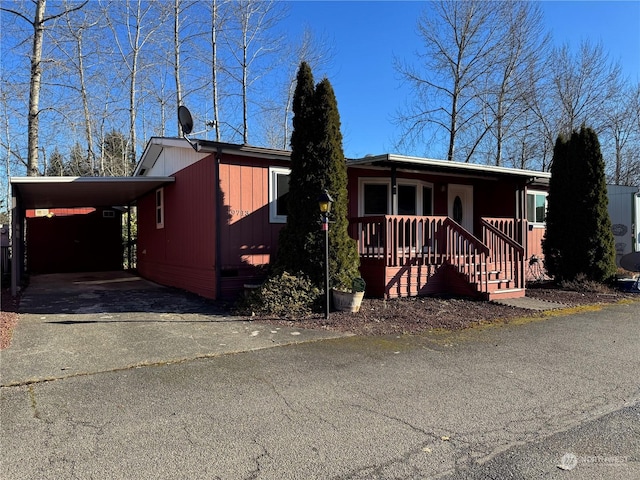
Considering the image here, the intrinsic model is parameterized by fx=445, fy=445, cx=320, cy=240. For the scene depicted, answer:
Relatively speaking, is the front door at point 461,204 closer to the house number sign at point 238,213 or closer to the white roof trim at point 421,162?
the white roof trim at point 421,162

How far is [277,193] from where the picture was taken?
965 centimetres

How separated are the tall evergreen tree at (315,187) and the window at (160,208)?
584cm

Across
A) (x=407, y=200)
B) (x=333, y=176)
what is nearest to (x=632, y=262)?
(x=407, y=200)

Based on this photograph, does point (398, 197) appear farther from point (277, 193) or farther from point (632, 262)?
point (632, 262)

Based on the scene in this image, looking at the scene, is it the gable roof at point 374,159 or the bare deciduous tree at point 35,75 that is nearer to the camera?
the gable roof at point 374,159

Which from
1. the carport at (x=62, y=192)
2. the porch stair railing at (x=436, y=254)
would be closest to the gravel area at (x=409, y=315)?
the porch stair railing at (x=436, y=254)

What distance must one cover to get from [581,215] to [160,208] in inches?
437

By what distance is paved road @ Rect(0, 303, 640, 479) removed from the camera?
8.89ft

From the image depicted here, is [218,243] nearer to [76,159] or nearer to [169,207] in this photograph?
[169,207]

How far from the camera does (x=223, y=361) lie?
4.85m

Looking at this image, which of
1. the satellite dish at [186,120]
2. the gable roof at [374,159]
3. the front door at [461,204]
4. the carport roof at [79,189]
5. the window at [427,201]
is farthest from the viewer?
the front door at [461,204]

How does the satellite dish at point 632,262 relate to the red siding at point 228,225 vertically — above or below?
below

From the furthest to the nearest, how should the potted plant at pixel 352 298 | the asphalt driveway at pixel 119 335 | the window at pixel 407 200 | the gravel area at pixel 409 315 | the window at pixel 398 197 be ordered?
1. the window at pixel 407 200
2. the window at pixel 398 197
3. the potted plant at pixel 352 298
4. the gravel area at pixel 409 315
5. the asphalt driveway at pixel 119 335

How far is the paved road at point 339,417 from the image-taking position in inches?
107
